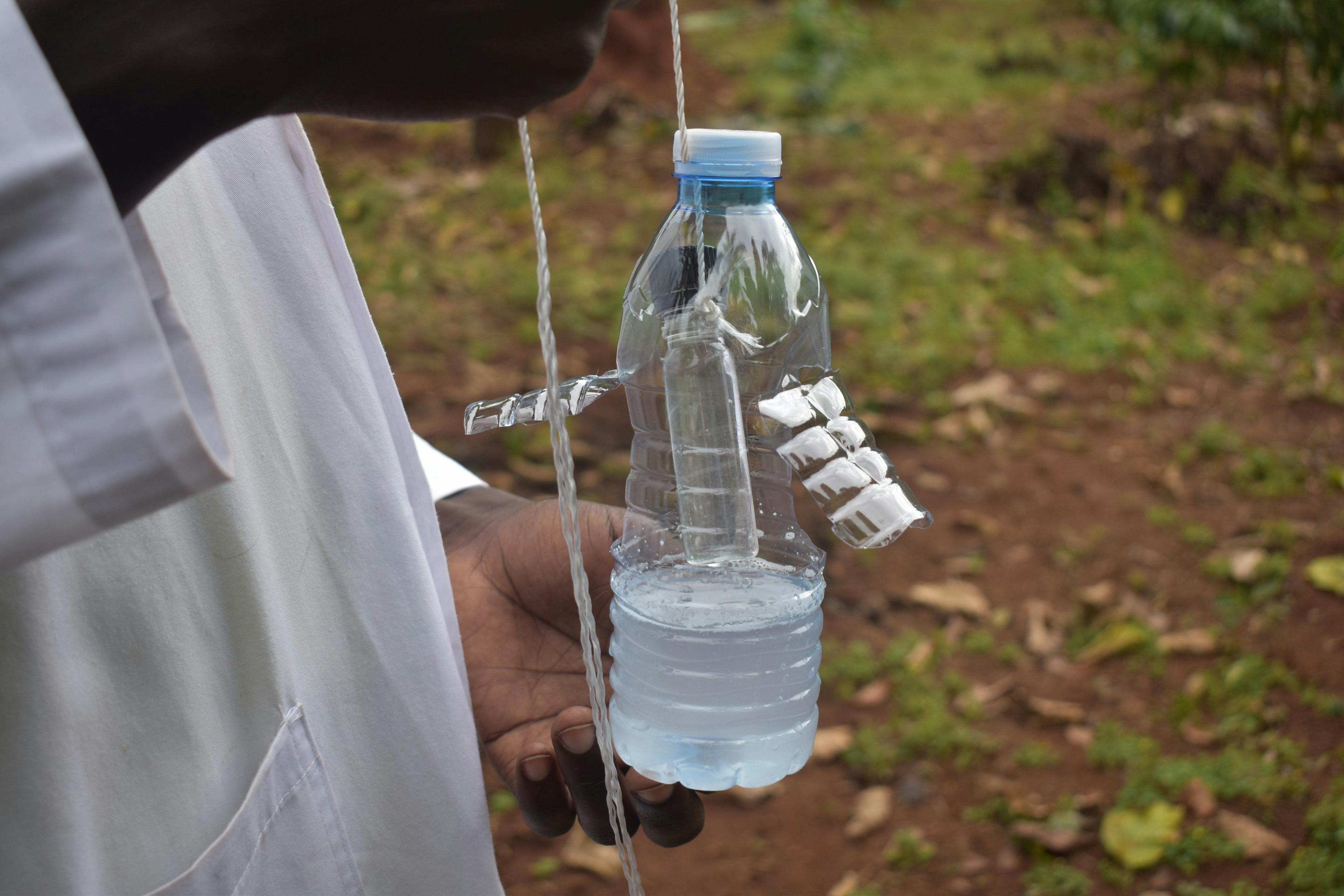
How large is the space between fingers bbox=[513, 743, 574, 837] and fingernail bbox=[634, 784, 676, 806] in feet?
0.46

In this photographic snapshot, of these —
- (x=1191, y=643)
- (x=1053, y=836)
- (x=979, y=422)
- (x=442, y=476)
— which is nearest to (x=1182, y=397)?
(x=979, y=422)

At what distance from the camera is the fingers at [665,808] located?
1339 millimetres

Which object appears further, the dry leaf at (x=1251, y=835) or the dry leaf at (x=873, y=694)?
the dry leaf at (x=873, y=694)

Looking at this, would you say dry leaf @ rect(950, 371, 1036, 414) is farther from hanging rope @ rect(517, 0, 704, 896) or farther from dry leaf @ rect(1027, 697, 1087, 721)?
hanging rope @ rect(517, 0, 704, 896)

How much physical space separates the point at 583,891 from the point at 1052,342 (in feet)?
11.0

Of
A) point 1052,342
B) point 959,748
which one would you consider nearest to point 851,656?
point 959,748

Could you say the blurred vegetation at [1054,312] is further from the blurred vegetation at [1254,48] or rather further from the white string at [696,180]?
the white string at [696,180]

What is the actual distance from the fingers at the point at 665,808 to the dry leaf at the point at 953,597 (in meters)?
2.38

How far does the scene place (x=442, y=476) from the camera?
1.84 meters

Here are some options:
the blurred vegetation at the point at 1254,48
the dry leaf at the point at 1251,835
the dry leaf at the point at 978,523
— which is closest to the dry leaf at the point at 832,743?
the dry leaf at the point at 1251,835

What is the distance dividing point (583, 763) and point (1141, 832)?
197 cm

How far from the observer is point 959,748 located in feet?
10.2

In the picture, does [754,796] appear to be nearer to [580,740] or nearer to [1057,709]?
[1057,709]

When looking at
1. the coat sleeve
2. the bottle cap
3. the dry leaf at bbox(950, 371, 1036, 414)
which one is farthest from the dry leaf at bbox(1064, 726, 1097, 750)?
the coat sleeve
